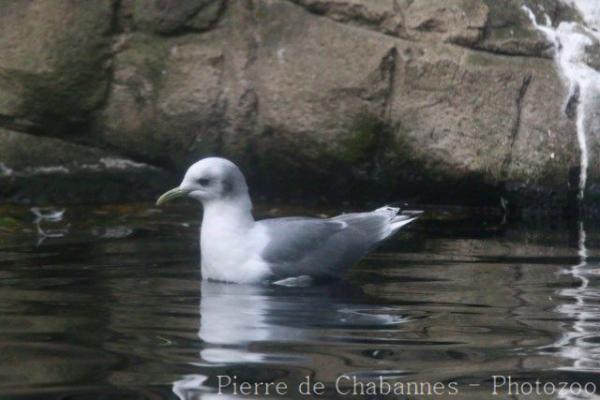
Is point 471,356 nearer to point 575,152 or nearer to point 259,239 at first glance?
point 259,239

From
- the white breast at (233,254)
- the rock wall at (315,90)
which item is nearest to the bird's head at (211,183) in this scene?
the white breast at (233,254)

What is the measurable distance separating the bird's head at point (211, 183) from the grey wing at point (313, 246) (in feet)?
0.75

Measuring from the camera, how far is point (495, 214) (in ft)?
29.0

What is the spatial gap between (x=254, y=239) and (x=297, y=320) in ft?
3.72

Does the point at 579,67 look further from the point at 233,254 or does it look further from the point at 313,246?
the point at 233,254

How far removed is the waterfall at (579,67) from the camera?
882 centimetres

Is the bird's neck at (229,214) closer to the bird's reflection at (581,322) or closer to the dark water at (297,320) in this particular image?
the dark water at (297,320)

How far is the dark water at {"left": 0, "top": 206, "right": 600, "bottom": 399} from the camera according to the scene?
429 centimetres

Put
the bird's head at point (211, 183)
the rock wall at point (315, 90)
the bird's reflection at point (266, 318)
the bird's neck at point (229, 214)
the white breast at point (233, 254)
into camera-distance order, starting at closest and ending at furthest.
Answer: the bird's reflection at point (266, 318)
the white breast at point (233, 254)
the bird's neck at point (229, 214)
the bird's head at point (211, 183)
the rock wall at point (315, 90)

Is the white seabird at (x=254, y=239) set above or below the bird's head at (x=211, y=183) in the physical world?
below

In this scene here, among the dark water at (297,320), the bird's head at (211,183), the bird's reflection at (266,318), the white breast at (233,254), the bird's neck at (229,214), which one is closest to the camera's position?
the dark water at (297,320)

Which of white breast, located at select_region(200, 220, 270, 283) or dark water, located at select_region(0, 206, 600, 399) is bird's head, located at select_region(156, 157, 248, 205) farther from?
dark water, located at select_region(0, 206, 600, 399)

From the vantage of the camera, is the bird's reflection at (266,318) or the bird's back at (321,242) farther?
the bird's back at (321,242)

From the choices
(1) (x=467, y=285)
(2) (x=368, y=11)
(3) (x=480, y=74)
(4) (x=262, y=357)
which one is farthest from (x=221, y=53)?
(4) (x=262, y=357)
